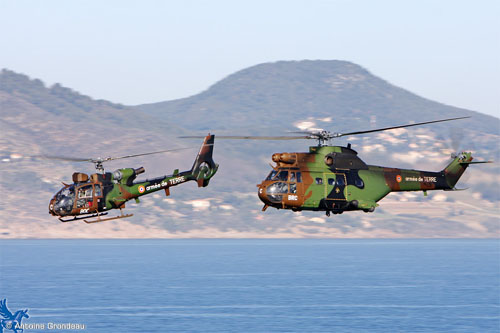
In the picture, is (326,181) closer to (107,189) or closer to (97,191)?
(107,189)

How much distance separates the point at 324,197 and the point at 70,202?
19.8 m

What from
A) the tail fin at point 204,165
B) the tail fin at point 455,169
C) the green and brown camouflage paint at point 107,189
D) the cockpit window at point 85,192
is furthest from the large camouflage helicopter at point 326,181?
the cockpit window at point 85,192

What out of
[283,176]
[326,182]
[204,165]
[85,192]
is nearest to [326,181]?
[326,182]

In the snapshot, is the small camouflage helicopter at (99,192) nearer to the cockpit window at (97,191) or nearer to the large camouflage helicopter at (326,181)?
the cockpit window at (97,191)

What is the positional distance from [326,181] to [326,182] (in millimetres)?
68

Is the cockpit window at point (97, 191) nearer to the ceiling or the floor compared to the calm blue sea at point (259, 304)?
nearer to the ceiling

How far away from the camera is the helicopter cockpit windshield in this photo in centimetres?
5903

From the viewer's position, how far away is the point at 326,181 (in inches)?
1962

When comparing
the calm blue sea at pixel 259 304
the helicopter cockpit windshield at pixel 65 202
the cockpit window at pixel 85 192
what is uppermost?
the cockpit window at pixel 85 192

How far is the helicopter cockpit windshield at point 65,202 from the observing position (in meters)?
59.0

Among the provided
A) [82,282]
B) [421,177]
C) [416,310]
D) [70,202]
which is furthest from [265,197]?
[82,282]

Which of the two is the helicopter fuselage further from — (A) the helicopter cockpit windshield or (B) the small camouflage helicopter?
(A) the helicopter cockpit windshield

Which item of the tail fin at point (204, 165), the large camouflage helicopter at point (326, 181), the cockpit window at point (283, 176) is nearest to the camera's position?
the large camouflage helicopter at point (326, 181)

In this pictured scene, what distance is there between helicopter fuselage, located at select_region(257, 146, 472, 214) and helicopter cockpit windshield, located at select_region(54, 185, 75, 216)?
16.7 m
